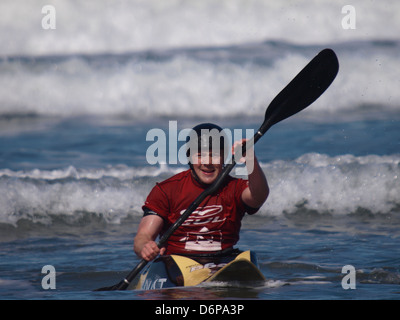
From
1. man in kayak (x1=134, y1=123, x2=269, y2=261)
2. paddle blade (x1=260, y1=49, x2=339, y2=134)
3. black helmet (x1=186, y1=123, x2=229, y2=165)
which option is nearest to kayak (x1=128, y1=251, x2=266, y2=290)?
man in kayak (x1=134, y1=123, x2=269, y2=261)

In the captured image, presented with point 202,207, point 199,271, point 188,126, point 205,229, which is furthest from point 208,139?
point 188,126

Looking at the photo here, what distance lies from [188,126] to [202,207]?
736cm

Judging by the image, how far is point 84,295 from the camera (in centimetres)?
438

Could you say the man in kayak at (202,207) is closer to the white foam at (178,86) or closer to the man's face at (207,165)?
the man's face at (207,165)

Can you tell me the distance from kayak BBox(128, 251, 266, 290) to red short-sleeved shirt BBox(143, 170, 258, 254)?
4.0 inches

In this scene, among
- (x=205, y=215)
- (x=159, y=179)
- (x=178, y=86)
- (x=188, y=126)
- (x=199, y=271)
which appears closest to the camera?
(x=199, y=271)

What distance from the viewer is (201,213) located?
4.33 meters

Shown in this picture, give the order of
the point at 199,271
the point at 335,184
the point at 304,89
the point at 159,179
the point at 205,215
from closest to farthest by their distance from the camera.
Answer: the point at 199,271 → the point at 205,215 → the point at 304,89 → the point at 335,184 → the point at 159,179

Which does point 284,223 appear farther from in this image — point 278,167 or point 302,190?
point 278,167

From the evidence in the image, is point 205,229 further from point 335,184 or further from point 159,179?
point 159,179

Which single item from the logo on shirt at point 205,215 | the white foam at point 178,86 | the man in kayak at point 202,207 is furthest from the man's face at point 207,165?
the white foam at point 178,86

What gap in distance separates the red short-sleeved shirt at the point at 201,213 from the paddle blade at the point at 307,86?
632mm
